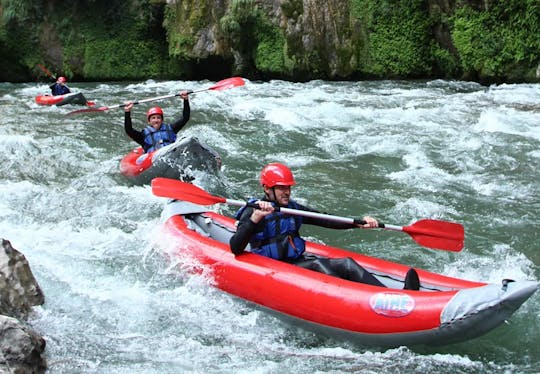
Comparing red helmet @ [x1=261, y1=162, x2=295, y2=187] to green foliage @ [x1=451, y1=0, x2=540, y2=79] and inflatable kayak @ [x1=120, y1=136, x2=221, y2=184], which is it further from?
green foliage @ [x1=451, y1=0, x2=540, y2=79]

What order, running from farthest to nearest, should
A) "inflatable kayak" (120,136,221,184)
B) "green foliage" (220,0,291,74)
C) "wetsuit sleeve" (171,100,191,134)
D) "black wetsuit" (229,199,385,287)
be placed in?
"green foliage" (220,0,291,74)
"wetsuit sleeve" (171,100,191,134)
"inflatable kayak" (120,136,221,184)
"black wetsuit" (229,199,385,287)

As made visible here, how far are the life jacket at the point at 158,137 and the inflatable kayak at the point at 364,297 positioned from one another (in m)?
2.84

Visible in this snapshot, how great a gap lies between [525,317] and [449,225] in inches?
28.9

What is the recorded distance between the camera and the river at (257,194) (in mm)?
3662

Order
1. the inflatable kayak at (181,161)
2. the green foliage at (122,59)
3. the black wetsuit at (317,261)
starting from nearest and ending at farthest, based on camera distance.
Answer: the black wetsuit at (317,261) → the inflatable kayak at (181,161) → the green foliage at (122,59)

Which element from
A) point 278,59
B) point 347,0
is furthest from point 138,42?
point 347,0

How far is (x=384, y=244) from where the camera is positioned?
213 inches

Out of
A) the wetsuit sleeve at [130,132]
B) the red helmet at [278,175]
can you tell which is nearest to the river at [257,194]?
the wetsuit sleeve at [130,132]

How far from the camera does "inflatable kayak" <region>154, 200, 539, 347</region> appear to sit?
334cm

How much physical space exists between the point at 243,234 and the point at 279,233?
267 mm

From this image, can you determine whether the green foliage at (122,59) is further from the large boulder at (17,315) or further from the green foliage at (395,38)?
the large boulder at (17,315)

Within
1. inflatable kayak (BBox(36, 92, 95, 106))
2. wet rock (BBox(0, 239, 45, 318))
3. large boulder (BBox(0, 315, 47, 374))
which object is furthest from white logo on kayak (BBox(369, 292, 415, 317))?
inflatable kayak (BBox(36, 92, 95, 106))

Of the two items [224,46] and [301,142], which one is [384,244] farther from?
[224,46]

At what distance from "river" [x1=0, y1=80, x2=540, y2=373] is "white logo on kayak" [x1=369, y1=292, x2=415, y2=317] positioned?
10.7 inches
